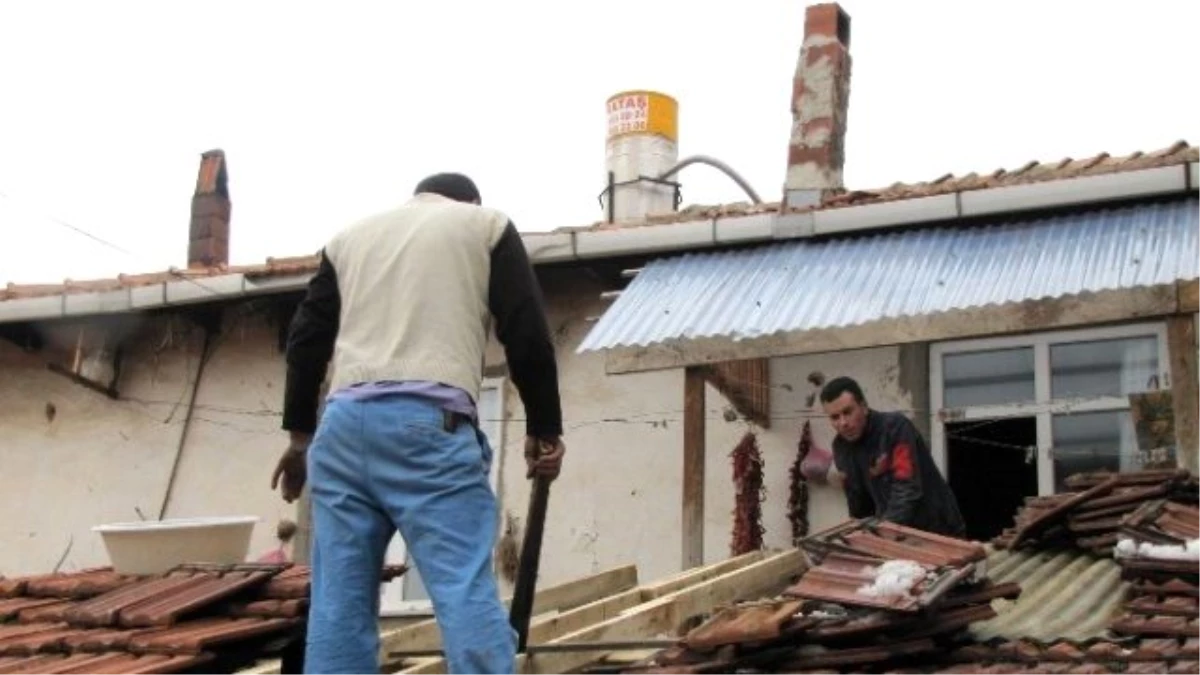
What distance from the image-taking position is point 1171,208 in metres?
7.49

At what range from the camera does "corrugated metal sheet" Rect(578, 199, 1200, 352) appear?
270 inches

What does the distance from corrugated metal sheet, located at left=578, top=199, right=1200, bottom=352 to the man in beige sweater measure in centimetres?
339

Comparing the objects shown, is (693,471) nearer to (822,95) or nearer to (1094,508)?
(1094,508)

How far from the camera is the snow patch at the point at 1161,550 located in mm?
4590

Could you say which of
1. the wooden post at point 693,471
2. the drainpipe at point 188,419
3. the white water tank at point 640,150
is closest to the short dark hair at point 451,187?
the wooden post at point 693,471

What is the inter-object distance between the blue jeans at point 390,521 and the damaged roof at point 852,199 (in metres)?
4.97

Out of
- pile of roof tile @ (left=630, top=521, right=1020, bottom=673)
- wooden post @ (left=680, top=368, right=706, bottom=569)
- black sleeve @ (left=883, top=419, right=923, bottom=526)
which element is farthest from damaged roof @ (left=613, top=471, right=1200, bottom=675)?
wooden post @ (left=680, top=368, right=706, bottom=569)

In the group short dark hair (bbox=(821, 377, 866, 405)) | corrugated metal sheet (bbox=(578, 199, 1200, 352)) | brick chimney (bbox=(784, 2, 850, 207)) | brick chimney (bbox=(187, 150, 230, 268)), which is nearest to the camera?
corrugated metal sheet (bbox=(578, 199, 1200, 352))

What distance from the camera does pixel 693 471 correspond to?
7785 mm

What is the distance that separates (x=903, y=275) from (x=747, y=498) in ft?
6.30

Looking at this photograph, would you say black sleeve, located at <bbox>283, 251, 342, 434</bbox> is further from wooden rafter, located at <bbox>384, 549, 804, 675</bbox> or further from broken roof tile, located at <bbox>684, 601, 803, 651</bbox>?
broken roof tile, located at <bbox>684, 601, 803, 651</bbox>

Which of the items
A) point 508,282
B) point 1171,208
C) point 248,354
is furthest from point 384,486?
point 248,354

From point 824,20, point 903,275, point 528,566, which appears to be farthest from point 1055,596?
point 824,20

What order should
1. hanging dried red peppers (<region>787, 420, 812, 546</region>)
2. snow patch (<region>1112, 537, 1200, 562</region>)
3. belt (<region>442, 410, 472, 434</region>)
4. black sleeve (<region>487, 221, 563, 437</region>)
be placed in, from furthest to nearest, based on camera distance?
1. hanging dried red peppers (<region>787, 420, 812, 546</region>)
2. snow patch (<region>1112, 537, 1200, 562</region>)
3. black sleeve (<region>487, 221, 563, 437</region>)
4. belt (<region>442, 410, 472, 434</region>)
